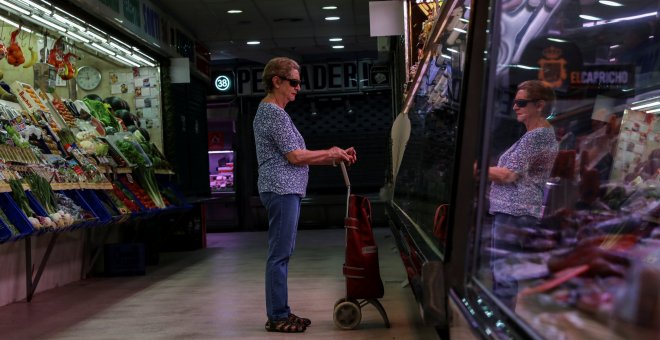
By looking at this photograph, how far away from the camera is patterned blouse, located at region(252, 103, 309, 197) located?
422cm

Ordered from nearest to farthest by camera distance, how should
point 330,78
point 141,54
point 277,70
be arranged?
point 277,70
point 141,54
point 330,78

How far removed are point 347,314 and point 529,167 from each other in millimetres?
1956

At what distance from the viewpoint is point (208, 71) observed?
40.5ft

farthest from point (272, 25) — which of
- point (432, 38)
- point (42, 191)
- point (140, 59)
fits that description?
point (432, 38)

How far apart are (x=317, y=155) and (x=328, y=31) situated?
784cm

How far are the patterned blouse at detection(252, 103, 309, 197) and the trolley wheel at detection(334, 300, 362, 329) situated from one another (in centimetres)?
67

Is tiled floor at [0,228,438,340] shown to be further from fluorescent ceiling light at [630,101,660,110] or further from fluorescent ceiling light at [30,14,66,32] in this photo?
fluorescent ceiling light at [30,14,66,32]

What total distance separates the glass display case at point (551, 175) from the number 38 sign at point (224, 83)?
38.0 feet

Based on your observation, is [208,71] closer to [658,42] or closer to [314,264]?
[314,264]

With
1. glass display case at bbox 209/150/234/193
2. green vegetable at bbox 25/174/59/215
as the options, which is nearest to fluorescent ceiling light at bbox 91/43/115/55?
green vegetable at bbox 25/174/59/215

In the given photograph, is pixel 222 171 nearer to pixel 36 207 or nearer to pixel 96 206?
pixel 96 206

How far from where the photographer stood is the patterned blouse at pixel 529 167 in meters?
2.44

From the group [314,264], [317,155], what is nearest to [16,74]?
[314,264]

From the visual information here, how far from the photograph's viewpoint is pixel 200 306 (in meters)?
5.35
